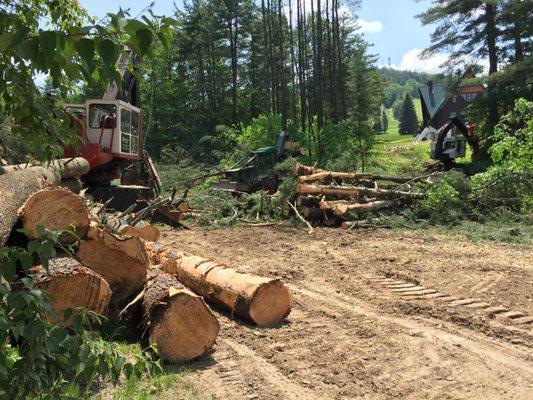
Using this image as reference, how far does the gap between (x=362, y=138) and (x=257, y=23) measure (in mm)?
23681

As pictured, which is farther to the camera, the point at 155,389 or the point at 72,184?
the point at 72,184

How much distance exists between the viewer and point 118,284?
4957mm

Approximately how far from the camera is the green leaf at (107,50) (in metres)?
1.22

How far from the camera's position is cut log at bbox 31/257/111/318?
13.2ft

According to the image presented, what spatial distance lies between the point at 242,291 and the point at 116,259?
140cm

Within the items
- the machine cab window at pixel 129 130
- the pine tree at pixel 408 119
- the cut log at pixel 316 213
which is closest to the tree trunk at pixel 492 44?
the cut log at pixel 316 213

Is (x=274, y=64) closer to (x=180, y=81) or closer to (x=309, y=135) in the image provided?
(x=309, y=135)

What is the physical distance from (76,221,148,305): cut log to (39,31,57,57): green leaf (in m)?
3.75

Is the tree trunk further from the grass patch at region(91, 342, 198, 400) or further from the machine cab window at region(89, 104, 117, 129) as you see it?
the grass patch at region(91, 342, 198, 400)

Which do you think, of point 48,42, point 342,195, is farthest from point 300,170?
point 48,42

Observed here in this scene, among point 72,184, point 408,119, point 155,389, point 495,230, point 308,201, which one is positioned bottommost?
point 495,230

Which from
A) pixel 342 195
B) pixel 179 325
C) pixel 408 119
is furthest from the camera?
pixel 408 119

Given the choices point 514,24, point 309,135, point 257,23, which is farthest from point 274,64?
point 514,24

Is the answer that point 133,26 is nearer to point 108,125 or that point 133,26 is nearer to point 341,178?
point 108,125
